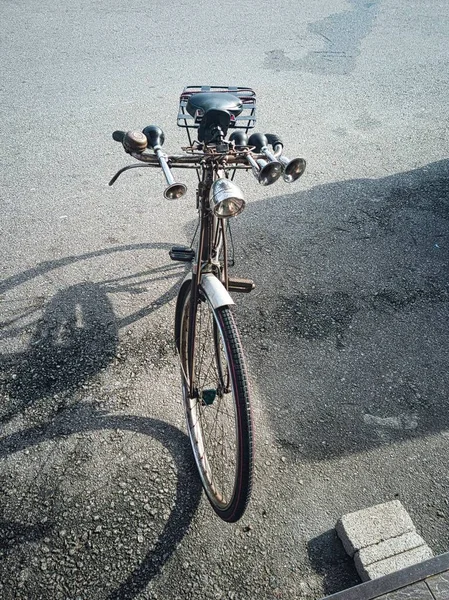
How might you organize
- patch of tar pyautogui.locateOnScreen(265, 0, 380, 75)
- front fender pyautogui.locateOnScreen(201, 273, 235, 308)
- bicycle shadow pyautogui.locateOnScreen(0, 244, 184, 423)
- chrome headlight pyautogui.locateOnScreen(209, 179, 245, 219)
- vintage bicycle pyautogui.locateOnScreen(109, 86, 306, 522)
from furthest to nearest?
patch of tar pyautogui.locateOnScreen(265, 0, 380, 75)
bicycle shadow pyautogui.locateOnScreen(0, 244, 184, 423)
front fender pyautogui.locateOnScreen(201, 273, 235, 308)
vintage bicycle pyautogui.locateOnScreen(109, 86, 306, 522)
chrome headlight pyautogui.locateOnScreen(209, 179, 245, 219)

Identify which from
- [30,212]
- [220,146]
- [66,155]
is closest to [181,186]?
[220,146]

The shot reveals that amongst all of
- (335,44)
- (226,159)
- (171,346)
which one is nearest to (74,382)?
(171,346)

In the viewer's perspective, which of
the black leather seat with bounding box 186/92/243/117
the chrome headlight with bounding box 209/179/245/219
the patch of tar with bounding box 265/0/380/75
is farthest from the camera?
the patch of tar with bounding box 265/0/380/75

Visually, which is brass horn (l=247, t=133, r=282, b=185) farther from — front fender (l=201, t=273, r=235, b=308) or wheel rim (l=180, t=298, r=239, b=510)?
wheel rim (l=180, t=298, r=239, b=510)

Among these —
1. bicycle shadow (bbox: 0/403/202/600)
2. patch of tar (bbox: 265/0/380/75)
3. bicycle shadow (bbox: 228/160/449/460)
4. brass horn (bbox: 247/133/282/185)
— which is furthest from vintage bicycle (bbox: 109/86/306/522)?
patch of tar (bbox: 265/0/380/75)

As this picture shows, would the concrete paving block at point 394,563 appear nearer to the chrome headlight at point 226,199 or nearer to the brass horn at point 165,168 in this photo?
the chrome headlight at point 226,199

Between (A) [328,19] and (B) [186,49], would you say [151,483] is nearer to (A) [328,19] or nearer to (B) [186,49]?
(B) [186,49]

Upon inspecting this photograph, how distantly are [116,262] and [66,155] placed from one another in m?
2.14

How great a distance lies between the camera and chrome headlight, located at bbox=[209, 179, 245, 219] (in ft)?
5.90

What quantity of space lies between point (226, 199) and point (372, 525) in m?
1.79

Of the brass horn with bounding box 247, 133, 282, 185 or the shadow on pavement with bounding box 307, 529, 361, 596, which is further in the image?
the shadow on pavement with bounding box 307, 529, 361, 596

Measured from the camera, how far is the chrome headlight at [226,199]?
1.80m

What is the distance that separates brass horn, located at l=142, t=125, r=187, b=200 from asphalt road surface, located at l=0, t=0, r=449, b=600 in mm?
1503

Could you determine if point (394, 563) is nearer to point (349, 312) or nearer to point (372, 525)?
point (372, 525)
